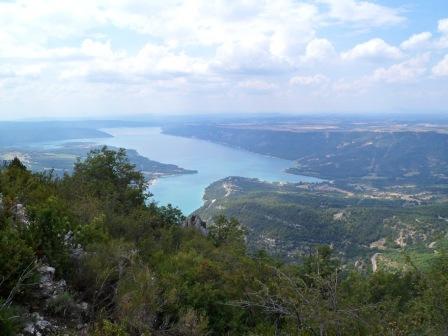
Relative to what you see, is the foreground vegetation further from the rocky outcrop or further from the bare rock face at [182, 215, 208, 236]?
the bare rock face at [182, 215, 208, 236]

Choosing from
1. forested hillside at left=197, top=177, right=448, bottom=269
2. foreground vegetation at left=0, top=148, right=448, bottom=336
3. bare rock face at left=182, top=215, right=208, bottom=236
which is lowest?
forested hillside at left=197, top=177, right=448, bottom=269

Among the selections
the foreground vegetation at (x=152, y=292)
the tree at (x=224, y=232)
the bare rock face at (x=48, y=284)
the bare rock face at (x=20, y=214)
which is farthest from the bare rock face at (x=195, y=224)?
the bare rock face at (x=48, y=284)

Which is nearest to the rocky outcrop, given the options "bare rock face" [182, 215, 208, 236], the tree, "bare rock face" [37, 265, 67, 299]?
"bare rock face" [37, 265, 67, 299]

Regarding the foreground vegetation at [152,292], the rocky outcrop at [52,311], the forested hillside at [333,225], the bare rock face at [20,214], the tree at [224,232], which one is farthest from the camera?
the forested hillside at [333,225]

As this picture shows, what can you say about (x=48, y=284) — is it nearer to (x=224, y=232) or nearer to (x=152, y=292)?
(x=152, y=292)

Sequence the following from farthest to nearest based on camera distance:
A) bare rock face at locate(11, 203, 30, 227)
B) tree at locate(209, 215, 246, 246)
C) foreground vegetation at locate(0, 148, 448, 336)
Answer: tree at locate(209, 215, 246, 246) → bare rock face at locate(11, 203, 30, 227) → foreground vegetation at locate(0, 148, 448, 336)

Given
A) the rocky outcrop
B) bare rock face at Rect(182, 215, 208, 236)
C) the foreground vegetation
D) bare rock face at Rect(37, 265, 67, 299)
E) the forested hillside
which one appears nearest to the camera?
the rocky outcrop

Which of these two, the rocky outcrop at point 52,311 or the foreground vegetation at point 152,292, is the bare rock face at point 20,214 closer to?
the foreground vegetation at point 152,292

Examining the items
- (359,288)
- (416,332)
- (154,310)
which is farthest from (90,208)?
(359,288)

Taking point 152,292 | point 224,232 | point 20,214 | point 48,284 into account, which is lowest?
point 224,232

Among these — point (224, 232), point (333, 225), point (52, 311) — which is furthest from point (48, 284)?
point (333, 225)

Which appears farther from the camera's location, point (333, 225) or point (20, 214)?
point (333, 225)
